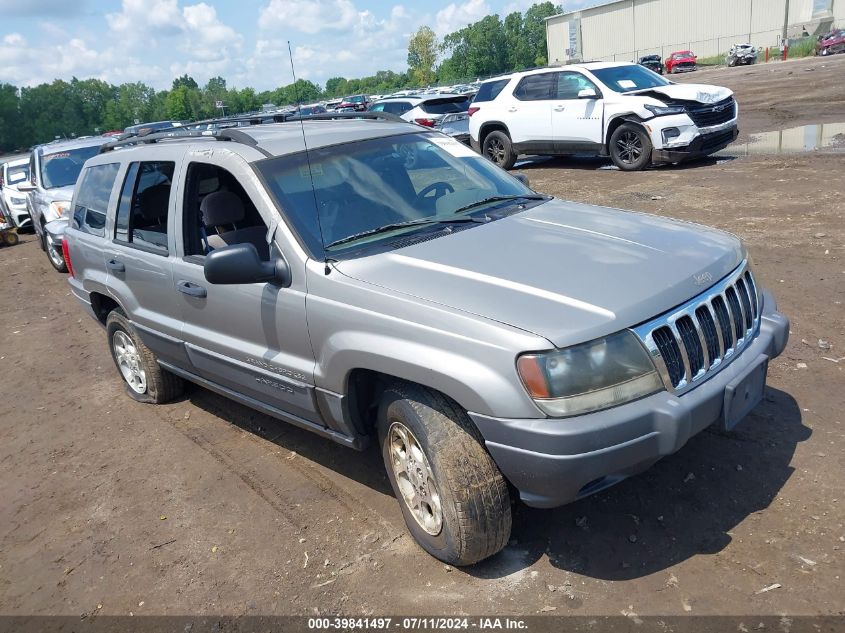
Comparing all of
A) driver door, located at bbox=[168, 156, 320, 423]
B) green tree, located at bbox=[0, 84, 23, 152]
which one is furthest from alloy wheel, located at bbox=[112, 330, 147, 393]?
green tree, located at bbox=[0, 84, 23, 152]

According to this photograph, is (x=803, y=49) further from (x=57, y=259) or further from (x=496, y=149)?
(x=57, y=259)

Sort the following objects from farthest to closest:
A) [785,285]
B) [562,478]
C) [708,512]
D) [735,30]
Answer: [735,30], [785,285], [708,512], [562,478]

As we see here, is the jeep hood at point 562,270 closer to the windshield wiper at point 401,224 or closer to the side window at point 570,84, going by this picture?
the windshield wiper at point 401,224

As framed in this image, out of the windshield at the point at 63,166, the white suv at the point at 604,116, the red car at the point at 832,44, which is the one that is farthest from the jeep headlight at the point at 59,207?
the red car at the point at 832,44

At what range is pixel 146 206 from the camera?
15.9 ft

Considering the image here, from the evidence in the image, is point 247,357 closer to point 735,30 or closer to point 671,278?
point 671,278

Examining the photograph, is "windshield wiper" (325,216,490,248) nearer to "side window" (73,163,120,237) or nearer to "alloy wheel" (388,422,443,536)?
"alloy wheel" (388,422,443,536)

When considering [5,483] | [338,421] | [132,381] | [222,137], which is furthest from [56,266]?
[338,421]

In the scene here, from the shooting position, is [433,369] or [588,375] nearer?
[588,375]

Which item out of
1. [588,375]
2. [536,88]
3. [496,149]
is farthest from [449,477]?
[496,149]

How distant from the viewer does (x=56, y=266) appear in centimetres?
1143

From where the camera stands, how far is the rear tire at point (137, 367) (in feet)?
17.6

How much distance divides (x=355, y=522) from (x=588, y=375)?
1.60 m

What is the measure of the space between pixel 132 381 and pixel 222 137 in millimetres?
2423
